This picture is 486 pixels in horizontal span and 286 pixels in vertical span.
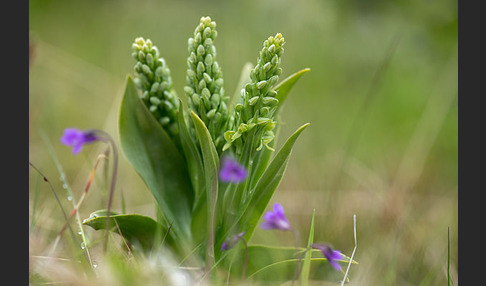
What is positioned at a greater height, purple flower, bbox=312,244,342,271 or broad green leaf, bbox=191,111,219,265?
broad green leaf, bbox=191,111,219,265

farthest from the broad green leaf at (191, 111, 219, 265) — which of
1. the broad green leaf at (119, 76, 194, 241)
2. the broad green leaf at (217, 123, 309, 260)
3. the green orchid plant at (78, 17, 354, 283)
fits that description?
the broad green leaf at (119, 76, 194, 241)

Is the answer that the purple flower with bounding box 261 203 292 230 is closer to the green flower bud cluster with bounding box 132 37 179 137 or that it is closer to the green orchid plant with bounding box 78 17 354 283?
the green orchid plant with bounding box 78 17 354 283

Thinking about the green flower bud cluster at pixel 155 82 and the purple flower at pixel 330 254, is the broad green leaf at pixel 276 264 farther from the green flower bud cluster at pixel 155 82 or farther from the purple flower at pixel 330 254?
the green flower bud cluster at pixel 155 82

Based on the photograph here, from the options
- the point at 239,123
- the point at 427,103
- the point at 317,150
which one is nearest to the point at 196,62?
the point at 239,123

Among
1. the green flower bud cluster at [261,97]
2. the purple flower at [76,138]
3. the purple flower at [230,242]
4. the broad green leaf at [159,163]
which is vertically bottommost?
the purple flower at [230,242]

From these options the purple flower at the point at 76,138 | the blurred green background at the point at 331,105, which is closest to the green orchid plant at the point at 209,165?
the purple flower at the point at 76,138

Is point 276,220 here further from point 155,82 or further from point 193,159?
point 155,82

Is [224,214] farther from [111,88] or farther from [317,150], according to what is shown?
[111,88]

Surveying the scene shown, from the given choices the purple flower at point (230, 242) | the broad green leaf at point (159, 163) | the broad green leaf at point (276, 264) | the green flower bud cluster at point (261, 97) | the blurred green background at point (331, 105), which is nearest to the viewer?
the green flower bud cluster at point (261, 97)
